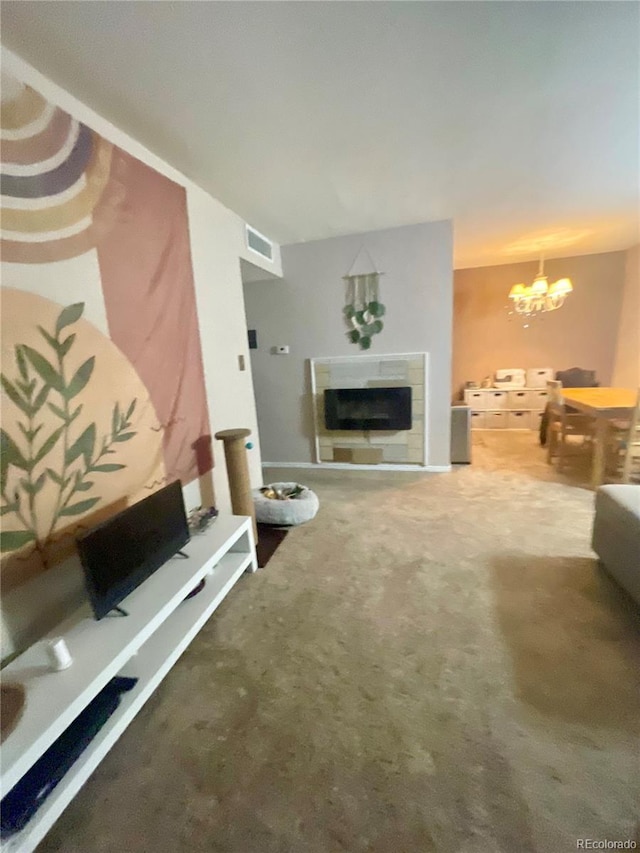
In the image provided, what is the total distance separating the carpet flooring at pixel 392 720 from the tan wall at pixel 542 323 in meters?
4.11

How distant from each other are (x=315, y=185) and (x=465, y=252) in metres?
3.03

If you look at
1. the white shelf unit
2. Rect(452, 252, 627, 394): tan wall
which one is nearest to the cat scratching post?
the white shelf unit

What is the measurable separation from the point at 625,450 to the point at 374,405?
7.53 ft

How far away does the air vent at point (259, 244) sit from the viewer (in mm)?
3363

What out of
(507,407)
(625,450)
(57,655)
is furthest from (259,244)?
(507,407)

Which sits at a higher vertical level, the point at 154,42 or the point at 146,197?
the point at 154,42

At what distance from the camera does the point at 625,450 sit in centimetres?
334

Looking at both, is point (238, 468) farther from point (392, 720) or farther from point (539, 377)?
point (539, 377)

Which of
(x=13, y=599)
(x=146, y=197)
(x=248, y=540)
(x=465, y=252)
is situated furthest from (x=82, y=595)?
(x=465, y=252)

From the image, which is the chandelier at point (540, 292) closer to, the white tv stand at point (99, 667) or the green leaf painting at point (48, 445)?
the white tv stand at point (99, 667)

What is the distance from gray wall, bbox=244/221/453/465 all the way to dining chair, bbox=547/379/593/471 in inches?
46.9

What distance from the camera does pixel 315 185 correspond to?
260cm

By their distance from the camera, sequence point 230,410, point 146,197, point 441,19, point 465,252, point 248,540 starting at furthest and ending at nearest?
point 465,252
point 230,410
point 248,540
point 146,197
point 441,19

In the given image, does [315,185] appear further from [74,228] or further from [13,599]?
[13,599]
